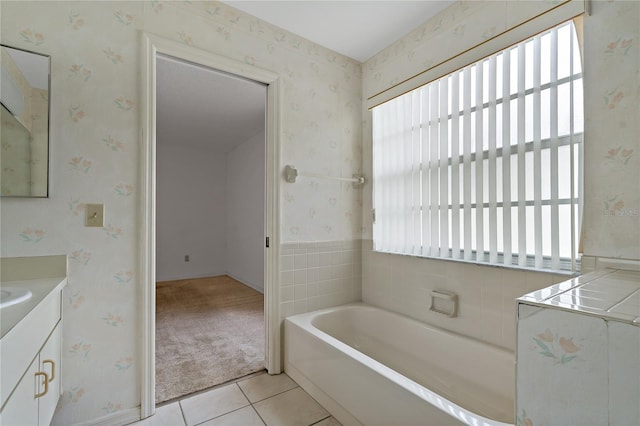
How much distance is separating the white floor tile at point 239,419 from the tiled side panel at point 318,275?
2.03 ft

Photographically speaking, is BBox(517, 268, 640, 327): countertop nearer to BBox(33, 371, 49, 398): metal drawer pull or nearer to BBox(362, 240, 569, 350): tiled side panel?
BBox(362, 240, 569, 350): tiled side panel

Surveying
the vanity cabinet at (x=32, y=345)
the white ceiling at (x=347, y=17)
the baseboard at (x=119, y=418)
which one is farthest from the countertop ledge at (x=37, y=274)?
the white ceiling at (x=347, y=17)

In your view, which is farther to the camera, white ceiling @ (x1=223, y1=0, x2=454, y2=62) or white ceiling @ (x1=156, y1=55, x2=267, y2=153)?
white ceiling @ (x1=156, y1=55, x2=267, y2=153)

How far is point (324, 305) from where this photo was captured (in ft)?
7.64

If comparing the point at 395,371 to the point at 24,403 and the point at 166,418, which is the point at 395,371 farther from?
the point at 24,403

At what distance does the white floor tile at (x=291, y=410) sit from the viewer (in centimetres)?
160

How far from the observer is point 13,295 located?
107 cm

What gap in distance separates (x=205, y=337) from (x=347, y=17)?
2.90m

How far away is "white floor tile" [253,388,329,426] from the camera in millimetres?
1596

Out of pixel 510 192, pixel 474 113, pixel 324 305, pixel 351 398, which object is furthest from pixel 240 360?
pixel 474 113

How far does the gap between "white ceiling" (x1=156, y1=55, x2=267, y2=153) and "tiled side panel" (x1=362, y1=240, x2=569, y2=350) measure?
1.73m

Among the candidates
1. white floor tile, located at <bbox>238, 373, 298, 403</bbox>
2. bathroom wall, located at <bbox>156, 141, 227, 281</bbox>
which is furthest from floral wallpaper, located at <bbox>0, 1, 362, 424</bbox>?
bathroom wall, located at <bbox>156, 141, 227, 281</bbox>

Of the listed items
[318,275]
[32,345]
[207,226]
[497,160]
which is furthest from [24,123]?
[207,226]

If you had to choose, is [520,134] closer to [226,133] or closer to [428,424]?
[428,424]
